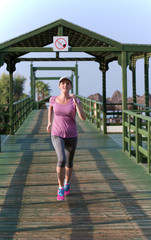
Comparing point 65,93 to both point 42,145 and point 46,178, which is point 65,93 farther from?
point 42,145

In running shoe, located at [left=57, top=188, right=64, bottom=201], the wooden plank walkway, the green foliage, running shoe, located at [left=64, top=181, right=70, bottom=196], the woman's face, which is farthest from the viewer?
the green foliage

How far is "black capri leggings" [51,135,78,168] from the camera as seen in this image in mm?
5332

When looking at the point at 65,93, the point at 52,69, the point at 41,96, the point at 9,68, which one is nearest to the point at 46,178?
the point at 65,93

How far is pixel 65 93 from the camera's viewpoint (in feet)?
17.4

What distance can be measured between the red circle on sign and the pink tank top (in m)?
4.64

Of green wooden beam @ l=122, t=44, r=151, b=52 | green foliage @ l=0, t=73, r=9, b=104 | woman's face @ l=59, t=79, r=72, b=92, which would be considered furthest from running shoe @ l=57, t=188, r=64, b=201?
green foliage @ l=0, t=73, r=9, b=104

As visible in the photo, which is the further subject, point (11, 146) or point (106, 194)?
point (11, 146)

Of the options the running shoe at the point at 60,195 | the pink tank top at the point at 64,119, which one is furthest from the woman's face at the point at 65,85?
the running shoe at the point at 60,195

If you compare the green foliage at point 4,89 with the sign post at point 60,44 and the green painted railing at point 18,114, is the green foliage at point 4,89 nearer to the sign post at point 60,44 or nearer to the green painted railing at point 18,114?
the green painted railing at point 18,114

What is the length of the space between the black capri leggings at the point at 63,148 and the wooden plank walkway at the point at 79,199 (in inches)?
21.9

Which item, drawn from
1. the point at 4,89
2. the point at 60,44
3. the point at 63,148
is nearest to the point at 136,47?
the point at 60,44

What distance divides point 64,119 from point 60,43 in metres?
4.87

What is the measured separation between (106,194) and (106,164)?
243 cm

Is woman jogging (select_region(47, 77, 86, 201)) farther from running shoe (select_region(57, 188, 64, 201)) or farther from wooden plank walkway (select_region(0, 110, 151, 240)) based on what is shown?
wooden plank walkway (select_region(0, 110, 151, 240))
